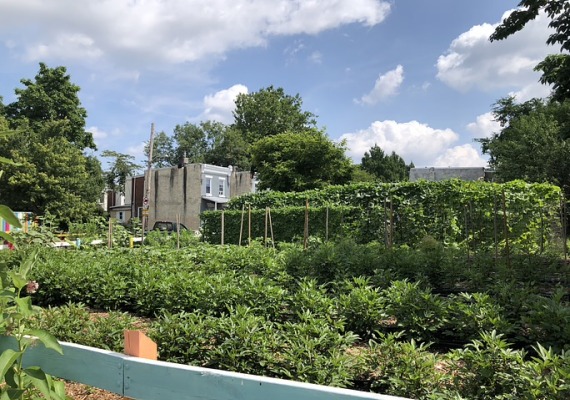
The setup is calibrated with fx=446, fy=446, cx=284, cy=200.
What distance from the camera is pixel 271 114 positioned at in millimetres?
54406

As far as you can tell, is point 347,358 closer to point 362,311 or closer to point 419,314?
A: point 362,311

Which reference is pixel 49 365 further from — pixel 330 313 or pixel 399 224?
pixel 399 224

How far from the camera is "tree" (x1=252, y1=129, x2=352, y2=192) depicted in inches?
1268

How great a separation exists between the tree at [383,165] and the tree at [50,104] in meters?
39.8

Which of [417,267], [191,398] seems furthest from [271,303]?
[191,398]

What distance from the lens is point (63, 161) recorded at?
3394cm

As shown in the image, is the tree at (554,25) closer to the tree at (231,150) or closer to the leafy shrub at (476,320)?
the leafy shrub at (476,320)

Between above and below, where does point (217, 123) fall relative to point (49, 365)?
above

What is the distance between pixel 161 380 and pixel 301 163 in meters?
31.4

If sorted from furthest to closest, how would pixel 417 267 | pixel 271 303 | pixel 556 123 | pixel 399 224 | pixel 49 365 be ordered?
pixel 556 123, pixel 399 224, pixel 417 267, pixel 271 303, pixel 49 365

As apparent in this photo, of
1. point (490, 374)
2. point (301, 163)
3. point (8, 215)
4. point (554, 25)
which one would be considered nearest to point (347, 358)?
point (490, 374)

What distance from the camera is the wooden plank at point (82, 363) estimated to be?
207cm

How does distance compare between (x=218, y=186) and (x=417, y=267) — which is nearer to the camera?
(x=417, y=267)

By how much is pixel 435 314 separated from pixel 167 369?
2846 millimetres
